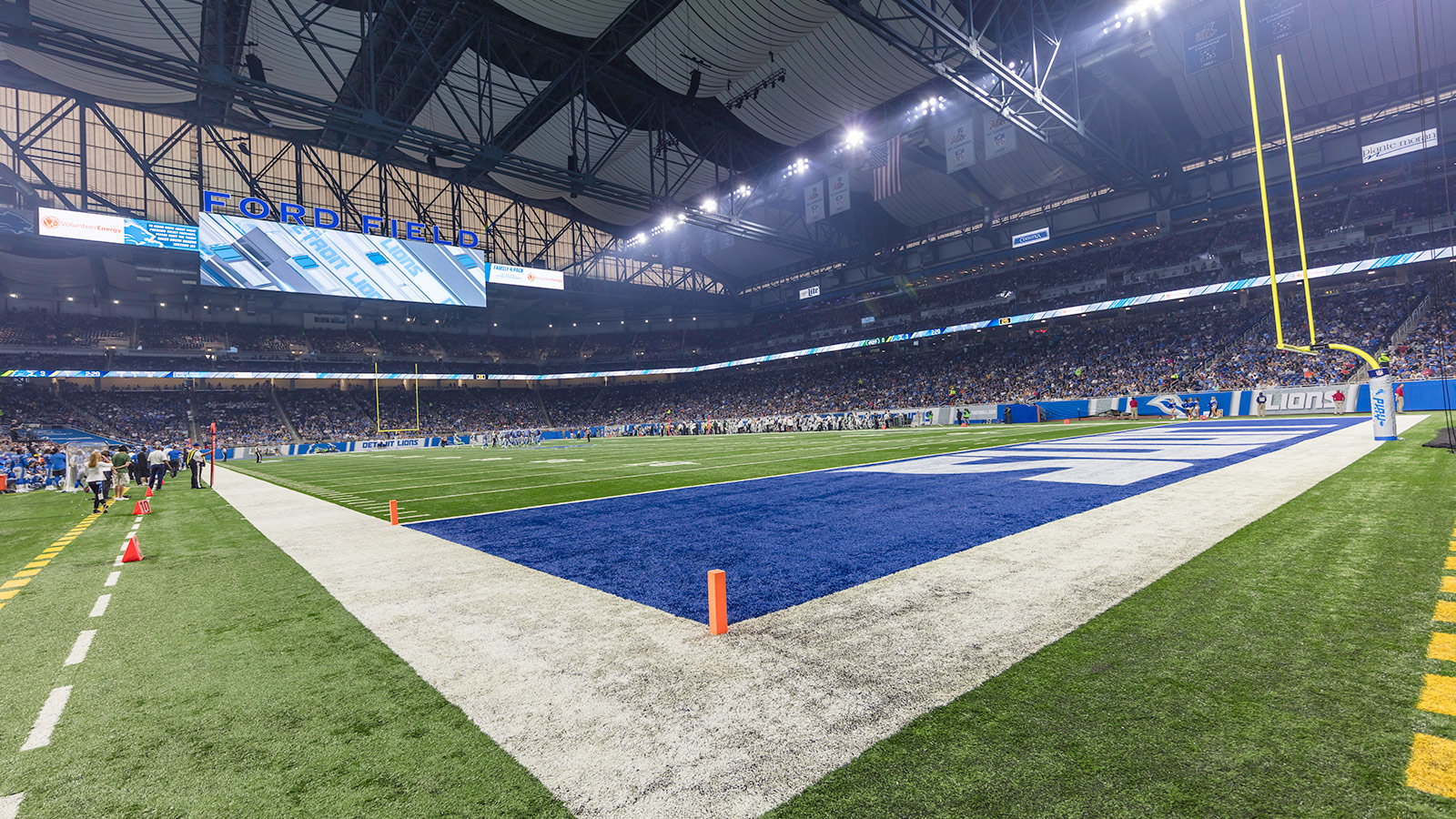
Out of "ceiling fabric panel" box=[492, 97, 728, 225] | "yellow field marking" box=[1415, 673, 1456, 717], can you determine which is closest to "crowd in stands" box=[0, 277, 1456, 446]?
"ceiling fabric panel" box=[492, 97, 728, 225]

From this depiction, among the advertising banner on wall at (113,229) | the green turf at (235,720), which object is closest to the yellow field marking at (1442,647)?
the green turf at (235,720)

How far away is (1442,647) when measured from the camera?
2.66 metres

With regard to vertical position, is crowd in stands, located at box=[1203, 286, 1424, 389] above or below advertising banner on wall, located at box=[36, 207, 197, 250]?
below

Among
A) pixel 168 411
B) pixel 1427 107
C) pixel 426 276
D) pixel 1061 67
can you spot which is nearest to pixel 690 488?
pixel 1061 67

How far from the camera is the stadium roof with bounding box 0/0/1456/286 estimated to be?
67.1 feet

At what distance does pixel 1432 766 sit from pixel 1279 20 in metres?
25.2

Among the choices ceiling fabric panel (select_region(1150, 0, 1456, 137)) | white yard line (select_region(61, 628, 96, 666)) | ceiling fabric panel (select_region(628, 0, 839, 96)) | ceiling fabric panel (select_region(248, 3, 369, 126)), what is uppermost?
ceiling fabric panel (select_region(248, 3, 369, 126))

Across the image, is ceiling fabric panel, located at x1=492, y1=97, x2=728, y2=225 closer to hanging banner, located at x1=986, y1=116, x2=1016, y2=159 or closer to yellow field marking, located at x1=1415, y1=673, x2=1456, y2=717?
hanging banner, located at x1=986, y1=116, x2=1016, y2=159

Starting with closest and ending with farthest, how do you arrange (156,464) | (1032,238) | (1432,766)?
(1432,766)
(156,464)
(1032,238)

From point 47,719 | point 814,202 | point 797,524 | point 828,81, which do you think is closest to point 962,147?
point 828,81

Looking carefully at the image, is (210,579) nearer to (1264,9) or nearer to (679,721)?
(679,721)

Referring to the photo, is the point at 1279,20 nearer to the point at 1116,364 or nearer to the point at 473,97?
the point at 1116,364

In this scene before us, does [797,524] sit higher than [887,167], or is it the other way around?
[887,167]

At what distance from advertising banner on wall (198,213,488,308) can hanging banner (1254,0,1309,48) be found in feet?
134
